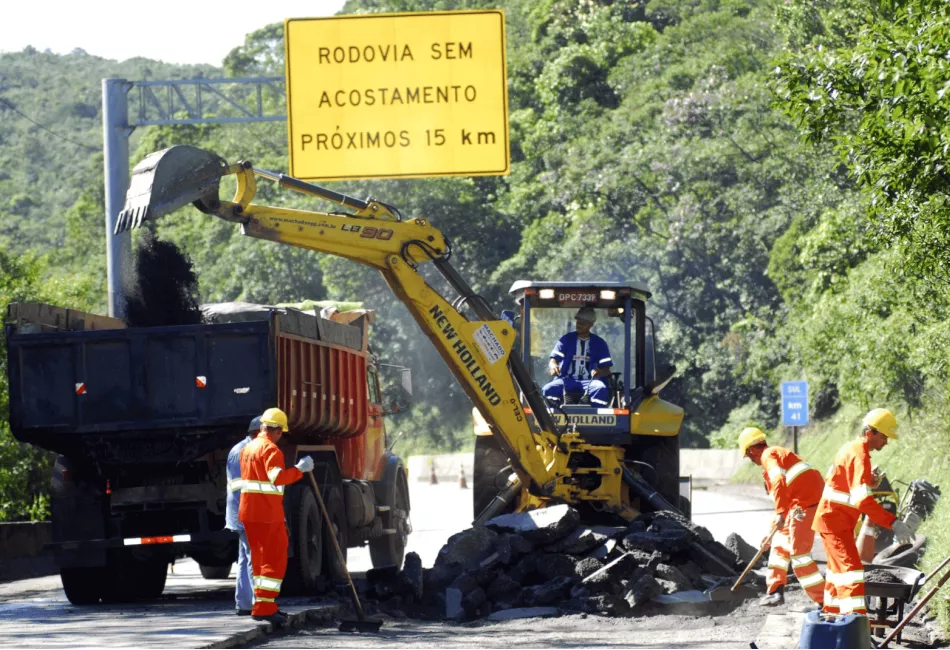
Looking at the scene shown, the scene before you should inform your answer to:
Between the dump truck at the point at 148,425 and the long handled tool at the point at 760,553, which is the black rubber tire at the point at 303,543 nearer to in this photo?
the dump truck at the point at 148,425

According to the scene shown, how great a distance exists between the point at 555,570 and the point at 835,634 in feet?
16.2

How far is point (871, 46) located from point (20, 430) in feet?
25.4

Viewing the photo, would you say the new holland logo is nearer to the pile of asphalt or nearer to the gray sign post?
the pile of asphalt

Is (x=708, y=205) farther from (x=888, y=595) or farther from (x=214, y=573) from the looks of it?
(x=888, y=595)

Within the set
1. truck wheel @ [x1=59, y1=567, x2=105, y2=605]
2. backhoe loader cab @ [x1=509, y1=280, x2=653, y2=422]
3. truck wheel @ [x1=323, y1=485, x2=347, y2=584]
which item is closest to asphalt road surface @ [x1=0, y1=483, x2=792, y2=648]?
truck wheel @ [x1=59, y1=567, x2=105, y2=605]

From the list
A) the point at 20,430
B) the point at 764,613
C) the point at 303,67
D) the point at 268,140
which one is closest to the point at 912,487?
the point at 764,613

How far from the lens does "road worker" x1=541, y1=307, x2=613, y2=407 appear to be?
15844 mm

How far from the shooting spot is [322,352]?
1562cm

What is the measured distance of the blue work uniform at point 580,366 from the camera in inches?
623

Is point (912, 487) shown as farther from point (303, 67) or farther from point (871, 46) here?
point (303, 67)

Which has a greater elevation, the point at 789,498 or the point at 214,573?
the point at 789,498

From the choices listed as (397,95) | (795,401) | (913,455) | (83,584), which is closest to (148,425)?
(83,584)

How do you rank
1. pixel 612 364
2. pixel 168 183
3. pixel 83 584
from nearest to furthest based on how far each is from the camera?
pixel 168 183, pixel 83 584, pixel 612 364

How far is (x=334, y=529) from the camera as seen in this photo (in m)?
15.0
